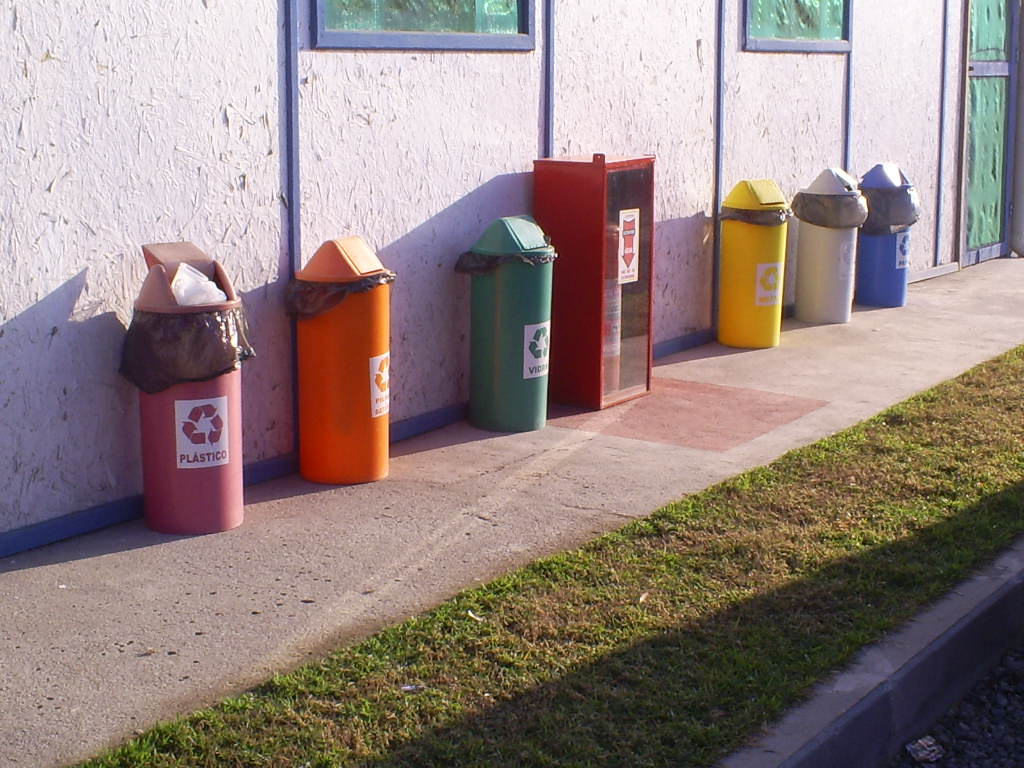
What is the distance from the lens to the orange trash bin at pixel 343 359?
6152 mm

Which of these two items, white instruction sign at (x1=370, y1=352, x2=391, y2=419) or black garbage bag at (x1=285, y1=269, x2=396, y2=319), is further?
white instruction sign at (x1=370, y1=352, x2=391, y2=419)

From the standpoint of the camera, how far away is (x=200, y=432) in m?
5.54

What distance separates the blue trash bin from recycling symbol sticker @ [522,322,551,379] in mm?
4532

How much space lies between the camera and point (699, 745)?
3875 millimetres

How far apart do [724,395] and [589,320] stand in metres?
1.02

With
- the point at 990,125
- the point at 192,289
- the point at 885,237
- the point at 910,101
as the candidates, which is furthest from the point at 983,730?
the point at 990,125

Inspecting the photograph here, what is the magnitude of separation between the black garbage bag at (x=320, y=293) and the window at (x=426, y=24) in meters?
1.08

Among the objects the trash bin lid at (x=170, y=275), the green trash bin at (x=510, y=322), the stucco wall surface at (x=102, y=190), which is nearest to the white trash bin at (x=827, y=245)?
the green trash bin at (x=510, y=322)

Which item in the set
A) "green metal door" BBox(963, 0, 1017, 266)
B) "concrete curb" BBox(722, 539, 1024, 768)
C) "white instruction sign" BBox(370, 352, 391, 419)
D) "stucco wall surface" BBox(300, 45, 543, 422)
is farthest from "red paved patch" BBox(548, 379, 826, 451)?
"green metal door" BBox(963, 0, 1017, 266)

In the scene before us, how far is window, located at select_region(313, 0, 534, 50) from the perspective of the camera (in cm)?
648

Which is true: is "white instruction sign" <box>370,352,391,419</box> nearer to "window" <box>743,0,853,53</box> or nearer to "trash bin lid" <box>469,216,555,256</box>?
"trash bin lid" <box>469,216,555,256</box>

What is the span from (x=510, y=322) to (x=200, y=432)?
6.63 ft

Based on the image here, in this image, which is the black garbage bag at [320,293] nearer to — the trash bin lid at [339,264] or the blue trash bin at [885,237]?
the trash bin lid at [339,264]

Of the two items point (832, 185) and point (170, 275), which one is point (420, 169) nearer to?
point (170, 275)
